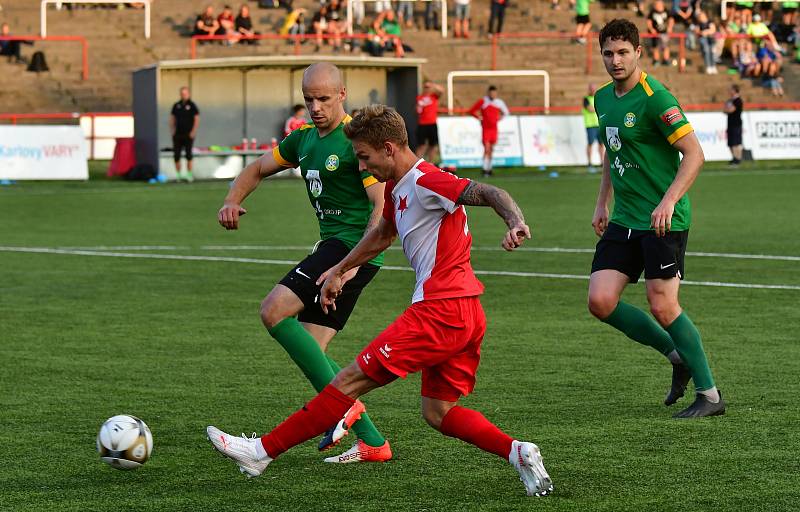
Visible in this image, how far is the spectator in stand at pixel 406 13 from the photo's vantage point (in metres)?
43.3

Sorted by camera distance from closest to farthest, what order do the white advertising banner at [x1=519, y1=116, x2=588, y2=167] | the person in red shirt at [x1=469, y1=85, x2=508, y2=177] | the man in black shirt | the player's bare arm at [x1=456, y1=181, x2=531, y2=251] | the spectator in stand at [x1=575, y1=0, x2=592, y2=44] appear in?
the player's bare arm at [x1=456, y1=181, x2=531, y2=251], the man in black shirt, the person in red shirt at [x1=469, y1=85, x2=508, y2=177], the white advertising banner at [x1=519, y1=116, x2=588, y2=167], the spectator in stand at [x1=575, y1=0, x2=592, y2=44]

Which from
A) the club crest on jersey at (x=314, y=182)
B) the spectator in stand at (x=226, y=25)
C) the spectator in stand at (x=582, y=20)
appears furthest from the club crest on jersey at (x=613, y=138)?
the spectator in stand at (x=582, y=20)

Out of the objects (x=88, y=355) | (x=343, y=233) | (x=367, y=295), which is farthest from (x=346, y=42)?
(x=343, y=233)

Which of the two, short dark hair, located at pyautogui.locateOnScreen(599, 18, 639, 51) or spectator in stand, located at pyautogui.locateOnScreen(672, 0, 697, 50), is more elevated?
spectator in stand, located at pyautogui.locateOnScreen(672, 0, 697, 50)

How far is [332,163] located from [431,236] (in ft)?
4.06

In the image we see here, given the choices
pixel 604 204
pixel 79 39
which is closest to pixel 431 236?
pixel 604 204

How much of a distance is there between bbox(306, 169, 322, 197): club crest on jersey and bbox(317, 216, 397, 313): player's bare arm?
0.94m

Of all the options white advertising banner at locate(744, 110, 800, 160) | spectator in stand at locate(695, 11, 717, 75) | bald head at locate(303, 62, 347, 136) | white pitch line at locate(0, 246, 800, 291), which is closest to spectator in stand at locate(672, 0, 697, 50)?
spectator in stand at locate(695, 11, 717, 75)

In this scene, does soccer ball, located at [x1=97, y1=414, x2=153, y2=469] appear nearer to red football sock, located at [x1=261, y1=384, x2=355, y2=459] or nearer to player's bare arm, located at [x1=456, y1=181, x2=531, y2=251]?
red football sock, located at [x1=261, y1=384, x2=355, y2=459]

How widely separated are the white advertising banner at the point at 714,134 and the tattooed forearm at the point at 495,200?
30.6 m

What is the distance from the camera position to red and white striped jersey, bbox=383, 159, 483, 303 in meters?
6.01

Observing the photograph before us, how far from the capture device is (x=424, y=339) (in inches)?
234

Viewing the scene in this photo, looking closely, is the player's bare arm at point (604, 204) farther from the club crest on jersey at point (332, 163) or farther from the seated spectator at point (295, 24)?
the seated spectator at point (295, 24)

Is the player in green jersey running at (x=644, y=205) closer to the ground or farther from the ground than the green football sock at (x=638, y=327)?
farther from the ground
